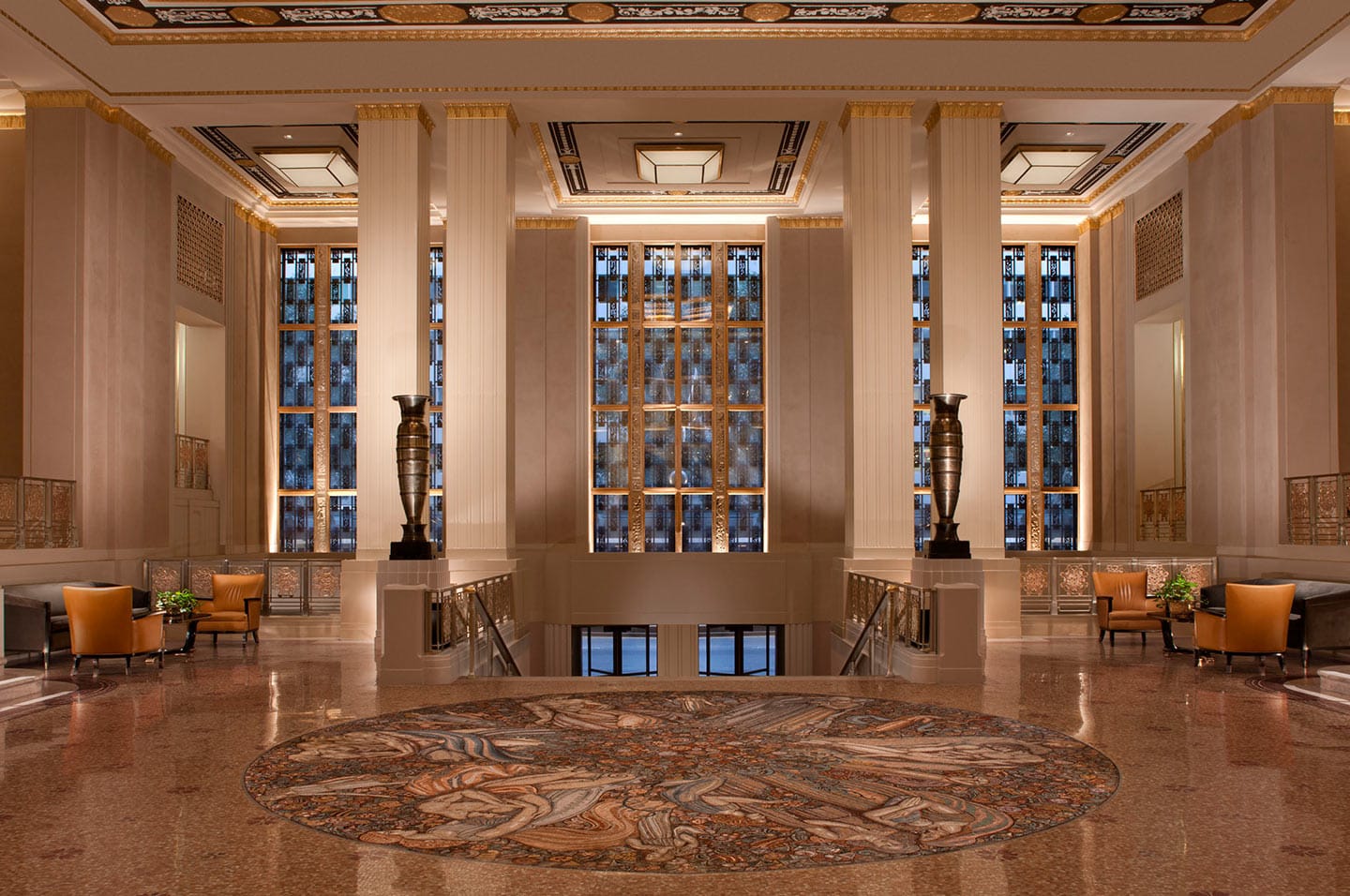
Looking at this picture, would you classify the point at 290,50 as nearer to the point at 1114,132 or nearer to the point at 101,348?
the point at 101,348

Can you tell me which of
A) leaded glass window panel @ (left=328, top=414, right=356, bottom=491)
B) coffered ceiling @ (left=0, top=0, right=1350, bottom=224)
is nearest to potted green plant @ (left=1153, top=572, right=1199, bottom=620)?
coffered ceiling @ (left=0, top=0, right=1350, bottom=224)

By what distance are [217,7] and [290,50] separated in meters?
1.06

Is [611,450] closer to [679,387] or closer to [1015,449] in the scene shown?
[679,387]

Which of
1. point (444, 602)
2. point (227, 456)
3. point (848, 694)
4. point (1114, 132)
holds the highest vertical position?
point (1114, 132)

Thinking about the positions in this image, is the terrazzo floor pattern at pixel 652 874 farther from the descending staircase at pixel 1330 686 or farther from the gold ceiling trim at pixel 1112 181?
the gold ceiling trim at pixel 1112 181

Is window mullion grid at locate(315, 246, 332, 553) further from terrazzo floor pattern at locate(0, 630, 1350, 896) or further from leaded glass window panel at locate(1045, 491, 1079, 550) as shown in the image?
leaded glass window panel at locate(1045, 491, 1079, 550)

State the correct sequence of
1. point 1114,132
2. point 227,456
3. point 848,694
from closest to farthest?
point 848,694 → point 1114,132 → point 227,456

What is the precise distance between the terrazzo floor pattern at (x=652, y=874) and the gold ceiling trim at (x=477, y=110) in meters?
7.56

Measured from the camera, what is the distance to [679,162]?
17266mm

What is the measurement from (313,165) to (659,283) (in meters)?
6.47

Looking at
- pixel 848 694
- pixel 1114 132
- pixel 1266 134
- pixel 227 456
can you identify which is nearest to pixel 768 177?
pixel 1114 132

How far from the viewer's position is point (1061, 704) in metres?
8.39

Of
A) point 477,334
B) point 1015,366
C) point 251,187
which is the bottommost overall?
point 477,334

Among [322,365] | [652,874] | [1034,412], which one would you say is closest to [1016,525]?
[1034,412]
